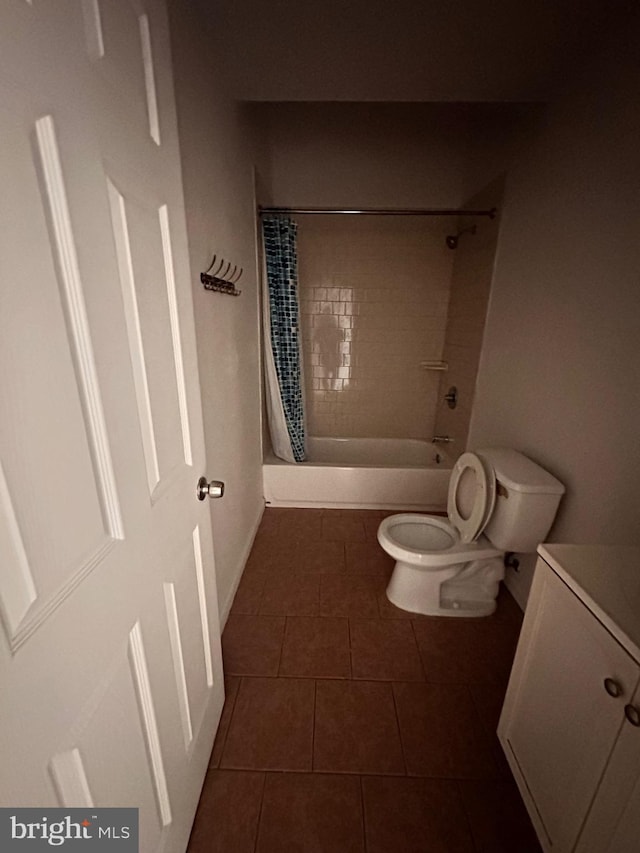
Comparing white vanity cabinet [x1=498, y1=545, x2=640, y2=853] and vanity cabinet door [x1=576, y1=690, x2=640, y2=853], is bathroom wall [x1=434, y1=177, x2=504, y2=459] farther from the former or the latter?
vanity cabinet door [x1=576, y1=690, x2=640, y2=853]

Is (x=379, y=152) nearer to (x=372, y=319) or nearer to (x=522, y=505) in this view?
(x=372, y=319)

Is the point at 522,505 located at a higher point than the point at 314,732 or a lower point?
higher

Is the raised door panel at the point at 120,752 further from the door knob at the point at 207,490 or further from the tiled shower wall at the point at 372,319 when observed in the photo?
the tiled shower wall at the point at 372,319

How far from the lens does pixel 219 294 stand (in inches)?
60.3

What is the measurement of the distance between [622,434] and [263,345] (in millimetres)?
1988

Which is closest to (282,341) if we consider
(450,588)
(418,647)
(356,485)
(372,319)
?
(372,319)

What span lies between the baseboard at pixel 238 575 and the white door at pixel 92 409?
0.78 m

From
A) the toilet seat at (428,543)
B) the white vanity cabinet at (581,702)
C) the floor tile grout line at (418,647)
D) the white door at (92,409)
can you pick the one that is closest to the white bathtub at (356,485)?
the toilet seat at (428,543)

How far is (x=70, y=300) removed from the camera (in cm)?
50

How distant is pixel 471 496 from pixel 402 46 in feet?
5.69

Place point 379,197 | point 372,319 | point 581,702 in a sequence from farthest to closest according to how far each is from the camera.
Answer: point 372,319 → point 379,197 → point 581,702

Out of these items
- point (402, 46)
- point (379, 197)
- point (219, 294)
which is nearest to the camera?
point (402, 46)

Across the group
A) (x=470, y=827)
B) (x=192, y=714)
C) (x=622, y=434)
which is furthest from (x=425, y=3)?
(x=470, y=827)

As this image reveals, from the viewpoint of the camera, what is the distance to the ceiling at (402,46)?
112 centimetres
